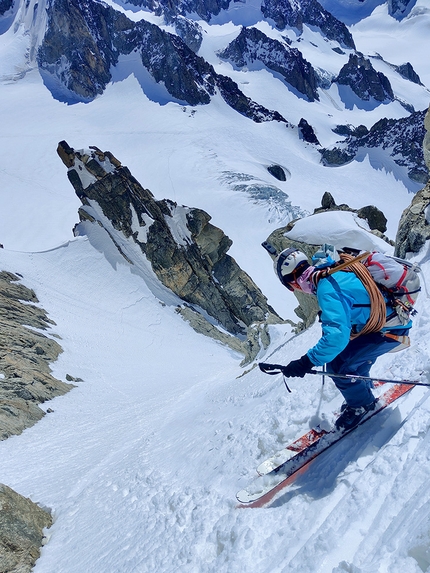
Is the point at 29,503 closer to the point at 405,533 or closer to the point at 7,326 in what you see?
the point at 405,533

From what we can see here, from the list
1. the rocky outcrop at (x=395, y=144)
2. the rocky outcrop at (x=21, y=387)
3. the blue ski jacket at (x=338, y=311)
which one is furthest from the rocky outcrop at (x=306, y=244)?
the rocky outcrop at (x=395, y=144)

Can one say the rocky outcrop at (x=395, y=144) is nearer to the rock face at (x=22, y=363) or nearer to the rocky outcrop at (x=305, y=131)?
the rocky outcrop at (x=305, y=131)

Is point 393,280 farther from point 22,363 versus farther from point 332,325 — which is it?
point 22,363

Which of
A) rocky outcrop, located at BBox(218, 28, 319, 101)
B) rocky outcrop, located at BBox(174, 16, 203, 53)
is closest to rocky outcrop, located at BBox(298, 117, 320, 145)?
rocky outcrop, located at BBox(218, 28, 319, 101)

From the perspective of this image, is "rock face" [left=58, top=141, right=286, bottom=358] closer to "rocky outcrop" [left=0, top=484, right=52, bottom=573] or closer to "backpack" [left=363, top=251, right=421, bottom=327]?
"rocky outcrop" [left=0, top=484, right=52, bottom=573]

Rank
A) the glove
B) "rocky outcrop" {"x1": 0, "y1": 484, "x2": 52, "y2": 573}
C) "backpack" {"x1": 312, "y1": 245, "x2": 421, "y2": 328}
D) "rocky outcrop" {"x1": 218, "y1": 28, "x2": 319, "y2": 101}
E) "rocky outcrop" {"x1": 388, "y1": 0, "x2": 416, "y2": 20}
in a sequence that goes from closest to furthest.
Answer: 1. the glove
2. "backpack" {"x1": 312, "y1": 245, "x2": 421, "y2": 328}
3. "rocky outcrop" {"x1": 0, "y1": 484, "x2": 52, "y2": 573}
4. "rocky outcrop" {"x1": 218, "y1": 28, "x2": 319, "y2": 101}
5. "rocky outcrop" {"x1": 388, "y1": 0, "x2": 416, "y2": 20}
